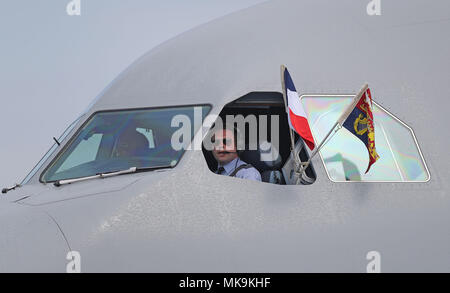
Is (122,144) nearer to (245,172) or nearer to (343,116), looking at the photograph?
(245,172)

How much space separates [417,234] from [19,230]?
3531 mm

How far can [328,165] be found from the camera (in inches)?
220

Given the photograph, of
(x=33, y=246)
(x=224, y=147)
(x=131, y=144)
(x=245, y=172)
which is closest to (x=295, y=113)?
(x=245, y=172)

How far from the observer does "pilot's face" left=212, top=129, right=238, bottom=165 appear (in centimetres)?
588

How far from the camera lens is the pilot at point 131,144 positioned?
5.96 meters

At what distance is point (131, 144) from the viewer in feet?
19.9

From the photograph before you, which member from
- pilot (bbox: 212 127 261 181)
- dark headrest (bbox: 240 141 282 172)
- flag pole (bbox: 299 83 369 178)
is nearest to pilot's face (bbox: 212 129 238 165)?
pilot (bbox: 212 127 261 181)

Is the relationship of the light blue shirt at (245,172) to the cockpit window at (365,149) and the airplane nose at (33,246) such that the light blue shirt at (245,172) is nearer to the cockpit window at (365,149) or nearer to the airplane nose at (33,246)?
the cockpit window at (365,149)

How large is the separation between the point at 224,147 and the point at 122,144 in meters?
1.06

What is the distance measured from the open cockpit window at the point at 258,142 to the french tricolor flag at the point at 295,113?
34cm

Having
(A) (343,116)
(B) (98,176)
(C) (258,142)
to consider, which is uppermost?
(C) (258,142)
